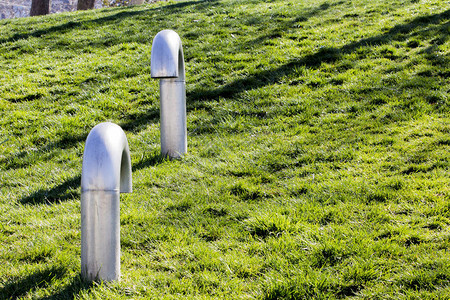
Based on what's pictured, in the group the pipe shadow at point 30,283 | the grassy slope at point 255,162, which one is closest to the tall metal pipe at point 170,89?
the grassy slope at point 255,162

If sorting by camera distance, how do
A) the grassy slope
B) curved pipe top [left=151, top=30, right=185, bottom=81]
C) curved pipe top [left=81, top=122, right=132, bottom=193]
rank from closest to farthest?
curved pipe top [left=81, top=122, right=132, bottom=193], the grassy slope, curved pipe top [left=151, top=30, right=185, bottom=81]

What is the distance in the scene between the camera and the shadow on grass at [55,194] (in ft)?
14.1

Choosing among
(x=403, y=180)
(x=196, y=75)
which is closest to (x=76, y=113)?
(x=196, y=75)

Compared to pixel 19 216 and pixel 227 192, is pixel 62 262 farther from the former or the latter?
pixel 227 192

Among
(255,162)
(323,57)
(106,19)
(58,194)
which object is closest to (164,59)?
(255,162)

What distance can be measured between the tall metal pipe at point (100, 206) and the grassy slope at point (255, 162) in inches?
6.1

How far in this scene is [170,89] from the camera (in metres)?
4.91

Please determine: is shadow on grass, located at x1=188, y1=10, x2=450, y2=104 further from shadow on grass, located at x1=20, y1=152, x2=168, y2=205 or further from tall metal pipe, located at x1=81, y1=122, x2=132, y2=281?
tall metal pipe, located at x1=81, y1=122, x2=132, y2=281

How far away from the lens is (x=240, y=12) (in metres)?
11.7

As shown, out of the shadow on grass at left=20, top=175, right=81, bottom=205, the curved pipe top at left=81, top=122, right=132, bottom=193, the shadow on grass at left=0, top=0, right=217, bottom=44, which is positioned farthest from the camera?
the shadow on grass at left=0, top=0, right=217, bottom=44

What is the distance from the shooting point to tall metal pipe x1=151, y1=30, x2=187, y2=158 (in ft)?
15.2

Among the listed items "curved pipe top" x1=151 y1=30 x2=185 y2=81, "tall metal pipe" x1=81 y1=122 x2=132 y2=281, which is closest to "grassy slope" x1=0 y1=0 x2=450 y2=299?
"tall metal pipe" x1=81 y1=122 x2=132 y2=281

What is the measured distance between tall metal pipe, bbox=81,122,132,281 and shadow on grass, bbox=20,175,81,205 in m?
1.60

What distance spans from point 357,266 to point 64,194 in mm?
2848
